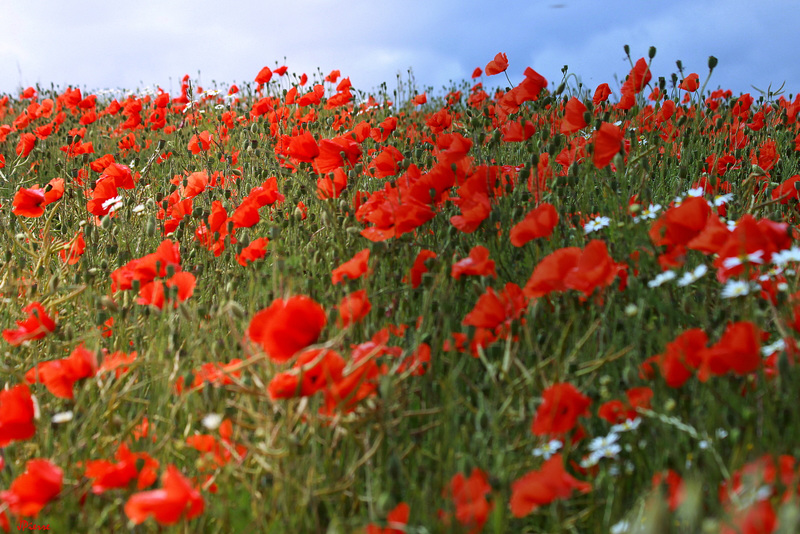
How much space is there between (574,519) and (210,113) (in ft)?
24.0

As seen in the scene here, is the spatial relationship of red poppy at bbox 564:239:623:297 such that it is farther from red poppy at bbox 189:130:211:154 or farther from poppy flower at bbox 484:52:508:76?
red poppy at bbox 189:130:211:154

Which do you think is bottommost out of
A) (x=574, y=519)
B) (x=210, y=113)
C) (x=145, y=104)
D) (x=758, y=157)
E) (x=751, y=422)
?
(x=574, y=519)

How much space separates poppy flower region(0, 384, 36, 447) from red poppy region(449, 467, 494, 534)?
1088 mm

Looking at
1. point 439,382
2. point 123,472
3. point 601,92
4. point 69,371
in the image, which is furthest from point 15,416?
point 601,92

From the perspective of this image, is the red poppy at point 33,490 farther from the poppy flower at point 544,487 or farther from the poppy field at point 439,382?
the poppy flower at point 544,487

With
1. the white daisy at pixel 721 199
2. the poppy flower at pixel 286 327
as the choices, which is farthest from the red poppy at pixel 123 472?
the white daisy at pixel 721 199

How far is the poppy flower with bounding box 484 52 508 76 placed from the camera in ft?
13.1

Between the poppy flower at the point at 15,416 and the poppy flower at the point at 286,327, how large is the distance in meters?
0.71

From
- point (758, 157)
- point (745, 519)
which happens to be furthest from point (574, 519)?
point (758, 157)

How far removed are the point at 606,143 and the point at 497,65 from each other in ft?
4.85

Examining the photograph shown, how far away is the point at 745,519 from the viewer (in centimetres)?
118

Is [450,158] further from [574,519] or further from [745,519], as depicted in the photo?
[745,519]

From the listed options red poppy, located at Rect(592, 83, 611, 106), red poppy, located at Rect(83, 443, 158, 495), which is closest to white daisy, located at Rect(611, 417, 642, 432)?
red poppy, located at Rect(83, 443, 158, 495)

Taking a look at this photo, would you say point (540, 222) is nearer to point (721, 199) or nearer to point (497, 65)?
point (721, 199)
